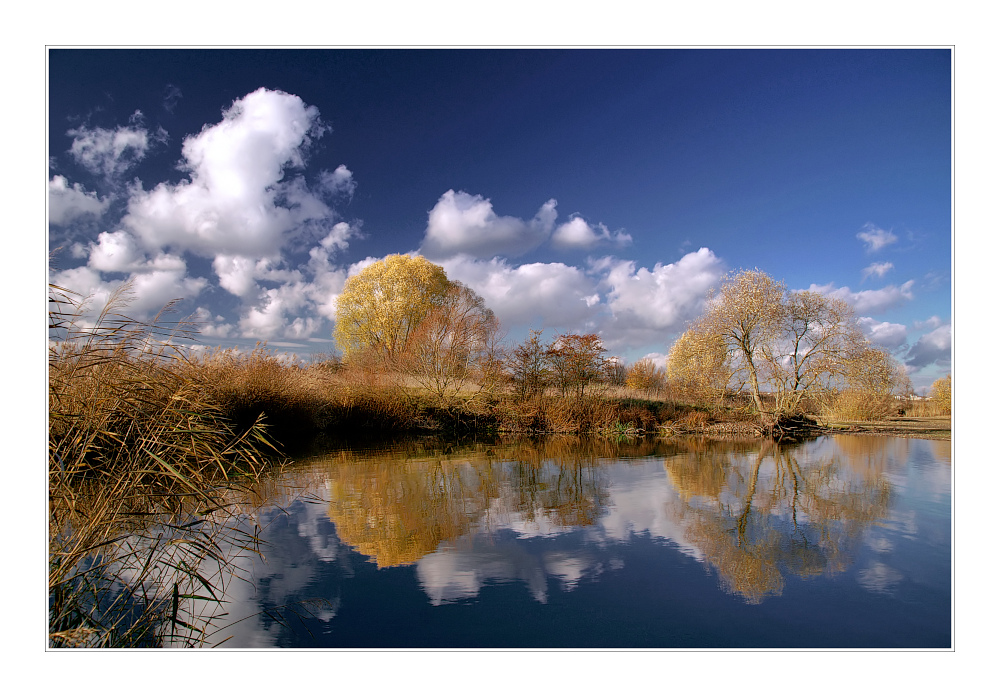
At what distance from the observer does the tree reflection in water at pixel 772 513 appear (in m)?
4.03

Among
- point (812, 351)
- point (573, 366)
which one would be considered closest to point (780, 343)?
point (812, 351)

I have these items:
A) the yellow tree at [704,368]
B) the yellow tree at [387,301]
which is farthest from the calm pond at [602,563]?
the yellow tree at [387,301]

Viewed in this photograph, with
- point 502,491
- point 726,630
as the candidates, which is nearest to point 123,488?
point 726,630

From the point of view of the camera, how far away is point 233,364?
12047 mm

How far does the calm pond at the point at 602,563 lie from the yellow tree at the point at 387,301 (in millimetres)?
14441

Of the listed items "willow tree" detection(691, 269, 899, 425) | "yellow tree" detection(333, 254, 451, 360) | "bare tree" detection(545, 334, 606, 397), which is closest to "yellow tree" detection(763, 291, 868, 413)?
"willow tree" detection(691, 269, 899, 425)

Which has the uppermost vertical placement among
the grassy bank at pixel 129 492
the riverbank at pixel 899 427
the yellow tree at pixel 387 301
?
the yellow tree at pixel 387 301

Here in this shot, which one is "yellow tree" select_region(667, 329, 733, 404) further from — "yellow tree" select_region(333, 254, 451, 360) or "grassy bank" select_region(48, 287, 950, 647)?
"grassy bank" select_region(48, 287, 950, 647)

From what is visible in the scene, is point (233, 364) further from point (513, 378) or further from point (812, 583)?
point (812, 583)

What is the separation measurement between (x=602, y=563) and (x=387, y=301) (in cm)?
1972

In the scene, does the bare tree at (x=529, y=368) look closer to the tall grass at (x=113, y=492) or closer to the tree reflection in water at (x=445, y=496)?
the tree reflection in water at (x=445, y=496)
